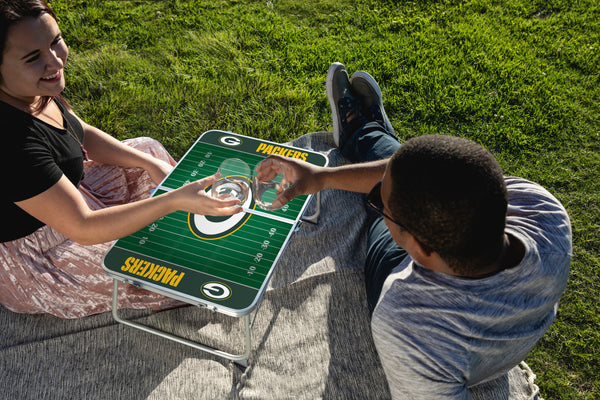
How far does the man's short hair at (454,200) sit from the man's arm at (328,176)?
98 centimetres

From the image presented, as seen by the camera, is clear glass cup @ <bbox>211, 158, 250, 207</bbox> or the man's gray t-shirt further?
clear glass cup @ <bbox>211, 158, 250, 207</bbox>

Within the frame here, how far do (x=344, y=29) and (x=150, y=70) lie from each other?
2.30m

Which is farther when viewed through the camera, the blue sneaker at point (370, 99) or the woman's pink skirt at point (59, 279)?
the blue sneaker at point (370, 99)

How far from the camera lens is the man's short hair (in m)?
1.79

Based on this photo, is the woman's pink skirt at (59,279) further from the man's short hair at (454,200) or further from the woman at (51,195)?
the man's short hair at (454,200)

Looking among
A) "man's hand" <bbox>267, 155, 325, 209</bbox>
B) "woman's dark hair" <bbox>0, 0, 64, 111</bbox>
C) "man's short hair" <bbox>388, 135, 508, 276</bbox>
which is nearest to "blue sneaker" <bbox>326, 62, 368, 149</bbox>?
"man's hand" <bbox>267, 155, 325, 209</bbox>

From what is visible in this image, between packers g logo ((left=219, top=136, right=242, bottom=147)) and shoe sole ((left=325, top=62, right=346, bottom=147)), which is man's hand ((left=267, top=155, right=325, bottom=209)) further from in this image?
shoe sole ((left=325, top=62, right=346, bottom=147))

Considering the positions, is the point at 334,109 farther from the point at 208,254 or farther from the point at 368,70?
the point at 208,254

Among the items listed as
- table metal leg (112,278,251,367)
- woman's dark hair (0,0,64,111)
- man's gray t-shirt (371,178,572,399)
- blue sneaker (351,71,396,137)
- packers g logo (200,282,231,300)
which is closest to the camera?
man's gray t-shirt (371,178,572,399)

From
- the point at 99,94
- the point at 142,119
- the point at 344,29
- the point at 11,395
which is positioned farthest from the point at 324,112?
the point at 11,395

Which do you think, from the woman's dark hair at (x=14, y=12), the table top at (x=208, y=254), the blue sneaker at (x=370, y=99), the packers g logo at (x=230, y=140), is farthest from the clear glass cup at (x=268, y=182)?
the blue sneaker at (x=370, y=99)

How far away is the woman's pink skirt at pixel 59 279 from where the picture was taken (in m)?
2.75

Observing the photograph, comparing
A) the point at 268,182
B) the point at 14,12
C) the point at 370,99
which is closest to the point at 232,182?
the point at 268,182

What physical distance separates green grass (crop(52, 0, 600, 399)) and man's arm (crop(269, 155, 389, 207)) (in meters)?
1.73
